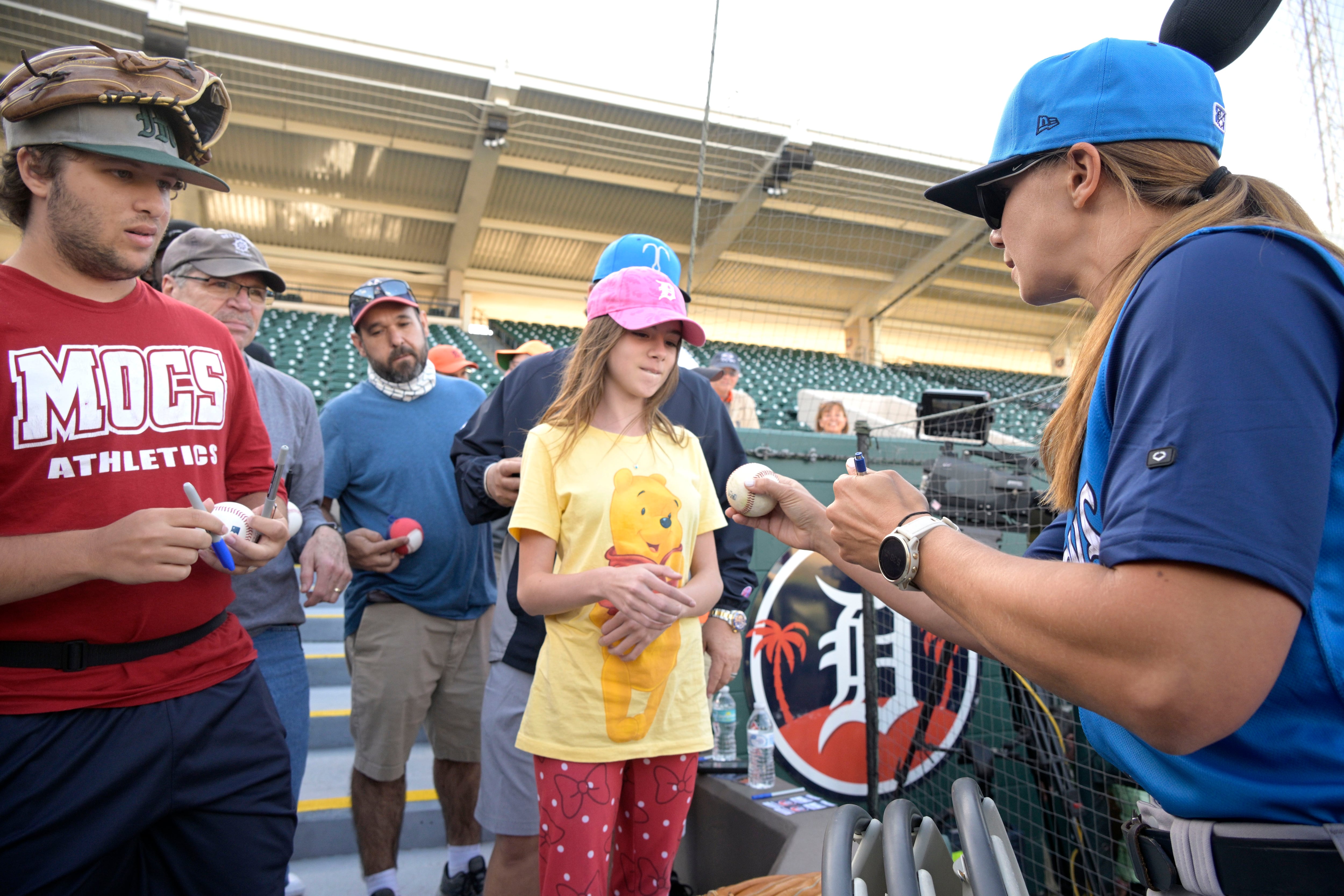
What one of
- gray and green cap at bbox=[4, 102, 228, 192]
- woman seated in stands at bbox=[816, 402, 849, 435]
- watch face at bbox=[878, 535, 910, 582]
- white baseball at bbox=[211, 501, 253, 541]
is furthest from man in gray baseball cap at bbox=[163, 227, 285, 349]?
woman seated in stands at bbox=[816, 402, 849, 435]

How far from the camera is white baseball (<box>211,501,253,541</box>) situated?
4.57 feet

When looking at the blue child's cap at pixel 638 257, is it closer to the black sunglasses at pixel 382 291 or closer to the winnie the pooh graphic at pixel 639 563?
the winnie the pooh graphic at pixel 639 563

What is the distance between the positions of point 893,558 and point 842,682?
2744 mm

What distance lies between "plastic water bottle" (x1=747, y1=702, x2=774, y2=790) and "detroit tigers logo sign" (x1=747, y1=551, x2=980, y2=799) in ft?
0.98

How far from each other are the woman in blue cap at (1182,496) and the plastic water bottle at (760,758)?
2.00 meters

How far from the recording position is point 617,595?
1.57 metres

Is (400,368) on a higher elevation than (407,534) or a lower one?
higher

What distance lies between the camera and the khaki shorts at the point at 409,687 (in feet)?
8.45

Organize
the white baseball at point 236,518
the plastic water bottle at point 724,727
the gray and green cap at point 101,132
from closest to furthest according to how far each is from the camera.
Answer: the gray and green cap at point 101,132, the white baseball at point 236,518, the plastic water bottle at point 724,727

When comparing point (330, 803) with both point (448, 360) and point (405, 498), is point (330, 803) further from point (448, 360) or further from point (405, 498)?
point (448, 360)

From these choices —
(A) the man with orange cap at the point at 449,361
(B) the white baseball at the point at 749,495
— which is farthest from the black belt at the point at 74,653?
(A) the man with orange cap at the point at 449,361

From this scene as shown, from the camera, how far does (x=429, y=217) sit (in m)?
16.0

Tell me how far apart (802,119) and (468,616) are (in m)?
13.6

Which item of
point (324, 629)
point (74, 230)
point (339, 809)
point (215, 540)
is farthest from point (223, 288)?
point (324, 629)
